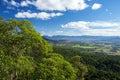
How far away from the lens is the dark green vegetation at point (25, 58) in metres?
29.6

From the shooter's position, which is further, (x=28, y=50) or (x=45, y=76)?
(x=28, y=50)

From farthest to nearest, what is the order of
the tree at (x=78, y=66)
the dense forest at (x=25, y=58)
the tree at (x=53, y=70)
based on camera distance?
the tree at (x=78, y=66) → the dense forest at (x=25, y=58) → the tree at (x=53, y=70)

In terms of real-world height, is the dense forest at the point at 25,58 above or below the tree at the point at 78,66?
above

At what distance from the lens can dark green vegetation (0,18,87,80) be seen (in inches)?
1166

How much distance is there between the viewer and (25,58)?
34.4 m

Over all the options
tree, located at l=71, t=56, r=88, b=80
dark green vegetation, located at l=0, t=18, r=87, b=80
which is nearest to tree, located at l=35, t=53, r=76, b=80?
dark green vegetation, located at l=0, t=18, r=87, b=80

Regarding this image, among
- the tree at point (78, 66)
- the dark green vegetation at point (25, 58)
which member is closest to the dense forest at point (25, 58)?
the dark green vegetation at point (25, 58)

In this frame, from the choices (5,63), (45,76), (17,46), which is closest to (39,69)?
(45,76)

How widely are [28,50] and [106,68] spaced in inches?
6102

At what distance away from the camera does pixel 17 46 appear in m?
34.7

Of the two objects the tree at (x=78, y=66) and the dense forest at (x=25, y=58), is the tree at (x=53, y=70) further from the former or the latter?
the tree at (x=78, y=66)

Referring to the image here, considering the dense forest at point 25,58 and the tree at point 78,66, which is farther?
the tree at point 78,66

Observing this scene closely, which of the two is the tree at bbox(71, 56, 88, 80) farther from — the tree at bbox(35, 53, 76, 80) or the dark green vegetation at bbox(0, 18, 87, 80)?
the tree at bbox(35, 53, 76, 80)

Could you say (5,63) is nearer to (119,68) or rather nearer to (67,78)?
(67,78)
